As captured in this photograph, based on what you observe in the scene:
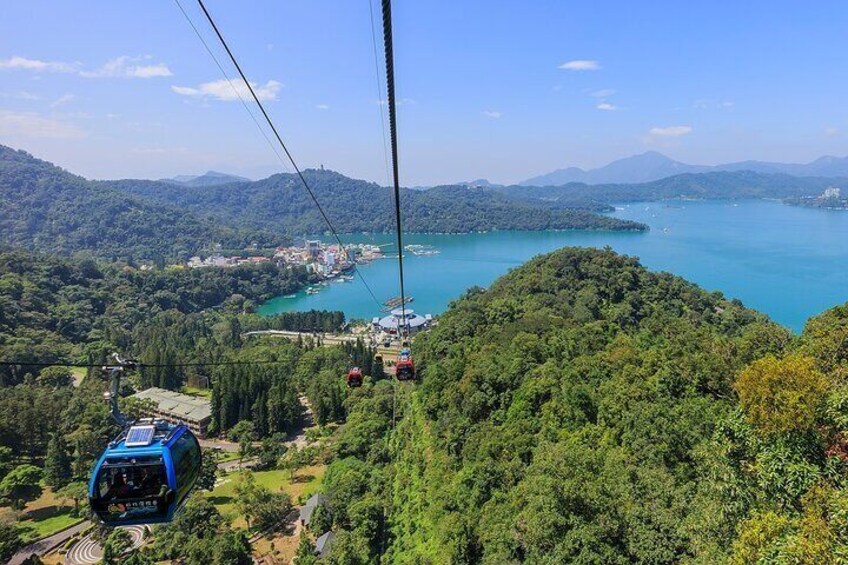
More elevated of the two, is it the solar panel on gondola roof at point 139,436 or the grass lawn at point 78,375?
the solar panel on gondola roof at point 139,436

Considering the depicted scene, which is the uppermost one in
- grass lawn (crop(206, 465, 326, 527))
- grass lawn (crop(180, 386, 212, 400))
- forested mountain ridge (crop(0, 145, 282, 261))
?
forested mountain ridge (crop(0, 145, 282, 261))

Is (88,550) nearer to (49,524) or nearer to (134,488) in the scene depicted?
(49,524)

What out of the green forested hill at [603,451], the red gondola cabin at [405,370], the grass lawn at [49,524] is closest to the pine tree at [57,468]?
the grass lawn at [49,524]

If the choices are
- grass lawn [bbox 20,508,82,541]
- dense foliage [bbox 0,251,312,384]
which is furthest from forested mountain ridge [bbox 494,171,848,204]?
grass lawn [bbox 20,508,82,541]

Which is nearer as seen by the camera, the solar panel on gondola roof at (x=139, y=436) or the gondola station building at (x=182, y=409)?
the solar panel on gondola roof at (x=139, y=436)

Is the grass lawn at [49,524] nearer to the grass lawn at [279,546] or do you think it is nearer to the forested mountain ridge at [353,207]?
the grass lawn at [279,546]

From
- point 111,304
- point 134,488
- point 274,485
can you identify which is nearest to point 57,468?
point 274,485

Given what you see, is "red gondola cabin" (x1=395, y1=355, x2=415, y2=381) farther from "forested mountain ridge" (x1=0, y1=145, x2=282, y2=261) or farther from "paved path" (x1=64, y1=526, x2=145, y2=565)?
"forested mountain ridge" (x1=0, y1=145, x2=282, y2=261)
